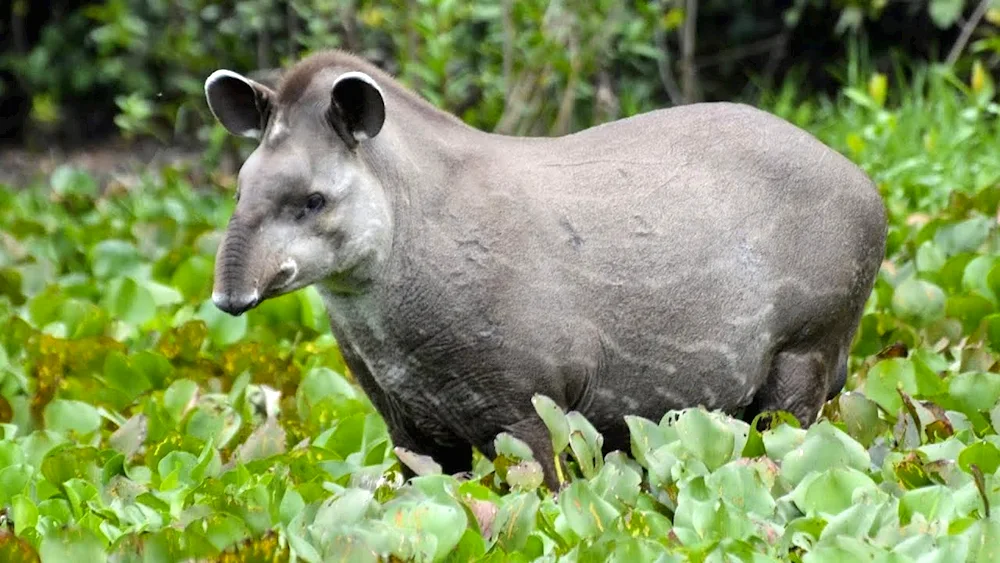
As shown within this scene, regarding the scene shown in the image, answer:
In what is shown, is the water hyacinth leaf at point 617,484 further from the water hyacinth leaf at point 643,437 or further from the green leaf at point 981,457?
the green leaf at point 981,457

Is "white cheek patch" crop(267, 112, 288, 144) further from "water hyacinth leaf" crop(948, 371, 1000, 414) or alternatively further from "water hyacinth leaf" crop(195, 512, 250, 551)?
"water hyacinth leaf" crop(948, 371, 1000, 414)

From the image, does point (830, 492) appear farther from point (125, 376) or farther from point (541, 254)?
point (125, 376)

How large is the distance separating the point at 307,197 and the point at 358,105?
0.75ft

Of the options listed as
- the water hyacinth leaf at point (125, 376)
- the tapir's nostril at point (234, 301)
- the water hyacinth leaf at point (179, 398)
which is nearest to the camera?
the tapir's nostril at point (234, 301)

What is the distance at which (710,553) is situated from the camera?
3168mm

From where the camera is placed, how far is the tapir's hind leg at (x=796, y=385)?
4207 millimetres

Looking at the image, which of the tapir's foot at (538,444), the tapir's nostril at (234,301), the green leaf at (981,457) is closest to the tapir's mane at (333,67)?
the tapir's nostril at (234,301)

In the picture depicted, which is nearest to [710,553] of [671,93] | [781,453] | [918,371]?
[781,453]

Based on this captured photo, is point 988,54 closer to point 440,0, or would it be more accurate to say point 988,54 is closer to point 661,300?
point 440,0

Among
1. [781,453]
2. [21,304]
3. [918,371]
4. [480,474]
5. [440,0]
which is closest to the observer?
[781,453]

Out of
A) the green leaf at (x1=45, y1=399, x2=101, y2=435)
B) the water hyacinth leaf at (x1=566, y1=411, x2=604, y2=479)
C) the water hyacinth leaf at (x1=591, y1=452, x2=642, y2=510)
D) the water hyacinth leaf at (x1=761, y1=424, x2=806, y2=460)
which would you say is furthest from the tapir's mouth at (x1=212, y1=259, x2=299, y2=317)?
the green leaf at (x1=45, y1=399, x2=101, y2=435)

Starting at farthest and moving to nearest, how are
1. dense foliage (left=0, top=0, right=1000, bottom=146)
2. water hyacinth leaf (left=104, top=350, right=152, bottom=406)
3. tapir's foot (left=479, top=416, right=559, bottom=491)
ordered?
dense foliage (left=0, top=0, right=1000, bottom=146) → water hyacinth leaf (left=104, top=350, right=152, bottom=406) → tapir's foot (left=479, top=416, right=559, bottom=491)

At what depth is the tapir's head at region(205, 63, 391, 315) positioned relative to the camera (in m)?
3.60

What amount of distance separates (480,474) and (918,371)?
1.15 metres
